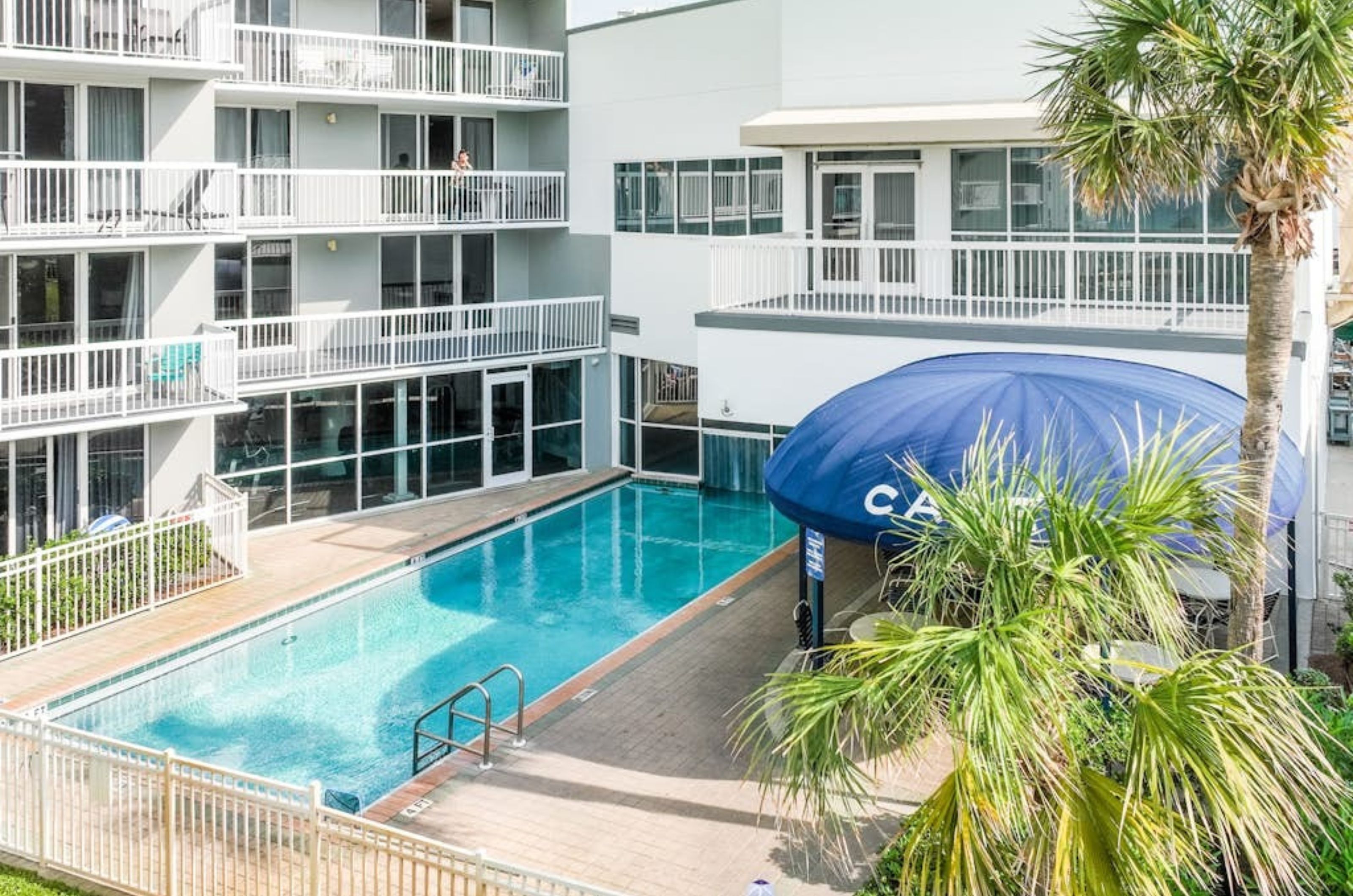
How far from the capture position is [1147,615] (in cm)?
702

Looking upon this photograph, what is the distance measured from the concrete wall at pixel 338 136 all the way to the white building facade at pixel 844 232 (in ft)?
14.3

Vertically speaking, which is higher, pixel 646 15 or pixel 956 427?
pixel 646 15

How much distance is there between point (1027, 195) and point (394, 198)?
1215 centimetres

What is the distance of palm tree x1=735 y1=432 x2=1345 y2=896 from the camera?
20.9 feet

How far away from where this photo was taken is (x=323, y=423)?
2356 cm

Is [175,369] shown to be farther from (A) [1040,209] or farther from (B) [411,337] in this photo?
(A) [1040,209]

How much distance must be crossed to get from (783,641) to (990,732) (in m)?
10.7

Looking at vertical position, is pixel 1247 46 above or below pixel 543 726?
above

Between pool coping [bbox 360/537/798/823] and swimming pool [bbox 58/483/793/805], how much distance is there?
0.37 meters

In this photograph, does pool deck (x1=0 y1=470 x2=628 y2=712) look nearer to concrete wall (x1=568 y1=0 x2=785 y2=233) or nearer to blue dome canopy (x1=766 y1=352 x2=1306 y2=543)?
concrete wall (x1=568 y1=0 x2=785 y2=233)

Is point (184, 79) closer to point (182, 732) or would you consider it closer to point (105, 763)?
point (182, 732)

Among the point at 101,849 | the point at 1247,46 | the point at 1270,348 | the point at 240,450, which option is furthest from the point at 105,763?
the point at 240,450

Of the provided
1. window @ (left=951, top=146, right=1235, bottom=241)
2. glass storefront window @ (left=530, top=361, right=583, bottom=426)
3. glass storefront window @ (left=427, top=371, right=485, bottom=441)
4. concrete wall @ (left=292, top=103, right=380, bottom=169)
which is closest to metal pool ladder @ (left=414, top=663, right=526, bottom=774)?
window @ (left=951, top=146, right=1235, bottom=241)

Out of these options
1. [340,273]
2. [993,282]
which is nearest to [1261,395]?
[993,282]
